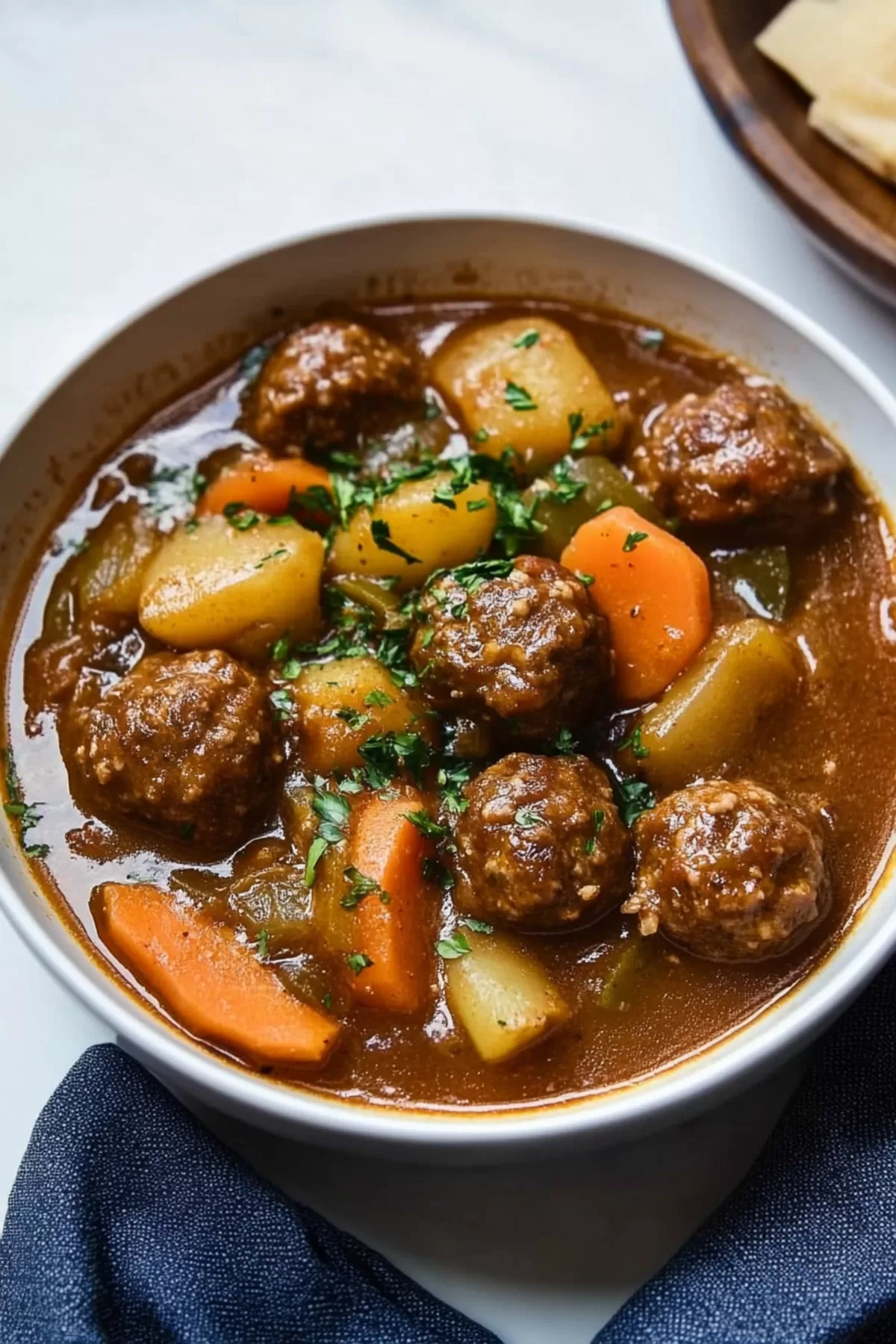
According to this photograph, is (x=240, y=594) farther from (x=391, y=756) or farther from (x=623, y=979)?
(x=623, y=979)

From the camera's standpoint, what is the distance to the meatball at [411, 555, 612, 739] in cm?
382

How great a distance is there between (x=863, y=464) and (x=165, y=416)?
221 centimetres

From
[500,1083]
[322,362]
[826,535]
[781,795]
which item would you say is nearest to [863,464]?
[826,535]

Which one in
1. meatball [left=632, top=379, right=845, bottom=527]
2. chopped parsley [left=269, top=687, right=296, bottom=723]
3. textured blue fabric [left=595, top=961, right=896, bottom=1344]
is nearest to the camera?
textured blue fabric [left=595, top=961, right=896, bottom=1344]

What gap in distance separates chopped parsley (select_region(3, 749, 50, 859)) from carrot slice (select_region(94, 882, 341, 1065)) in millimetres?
238

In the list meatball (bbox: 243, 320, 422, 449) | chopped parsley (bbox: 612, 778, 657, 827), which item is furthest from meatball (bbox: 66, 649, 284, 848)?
chopped parsley (bbox: 612, 778, 657, 827)

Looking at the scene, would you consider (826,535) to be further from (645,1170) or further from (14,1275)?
(14,1275)

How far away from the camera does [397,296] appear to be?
15.8 ft

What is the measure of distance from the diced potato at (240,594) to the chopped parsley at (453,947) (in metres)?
1.00

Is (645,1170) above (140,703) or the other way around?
the other way around

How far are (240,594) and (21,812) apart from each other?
868 mm

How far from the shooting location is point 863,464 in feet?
14.7

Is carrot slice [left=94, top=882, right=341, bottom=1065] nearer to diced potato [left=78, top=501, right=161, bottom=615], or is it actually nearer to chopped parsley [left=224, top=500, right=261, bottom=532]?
diced potato [left=78, top=501, right=161, bottom=615]

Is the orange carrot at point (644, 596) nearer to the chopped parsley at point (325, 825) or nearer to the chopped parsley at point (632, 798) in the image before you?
the chopped parsley at point (632, 798)
